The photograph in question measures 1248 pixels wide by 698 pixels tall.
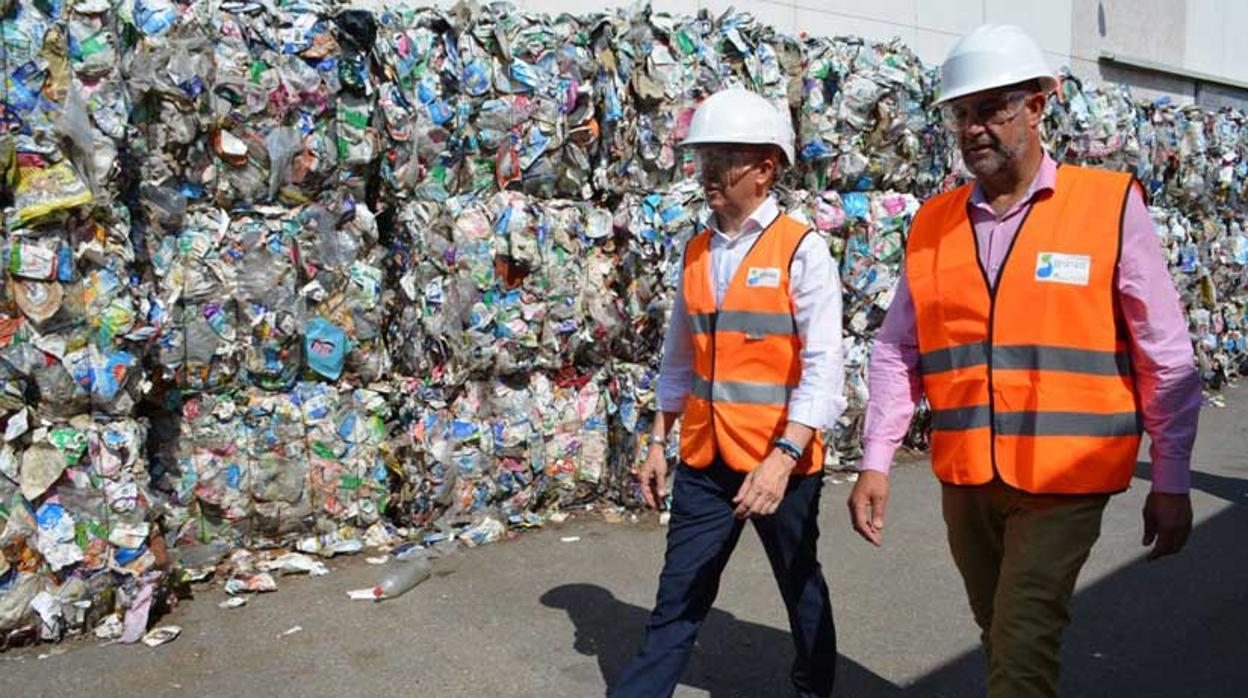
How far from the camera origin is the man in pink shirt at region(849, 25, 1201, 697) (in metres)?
2.48

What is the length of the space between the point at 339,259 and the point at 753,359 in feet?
7.59

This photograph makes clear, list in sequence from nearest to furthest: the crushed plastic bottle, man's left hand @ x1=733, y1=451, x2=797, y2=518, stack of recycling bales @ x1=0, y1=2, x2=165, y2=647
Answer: man's left hand @ x1=733, y1=451, x2=797, y2=518, stack of recycling bales @ x1=0, y1=2, x2=165, y2=647, the crushed plastic bottle

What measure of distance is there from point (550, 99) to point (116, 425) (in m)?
2.35

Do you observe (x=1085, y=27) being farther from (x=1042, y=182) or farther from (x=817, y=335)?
(x=1042, y=182)

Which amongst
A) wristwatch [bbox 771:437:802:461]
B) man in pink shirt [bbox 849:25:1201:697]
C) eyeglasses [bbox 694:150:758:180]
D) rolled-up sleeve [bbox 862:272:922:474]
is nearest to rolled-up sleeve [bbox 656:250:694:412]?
eyeglasses [bbox 694:150:758:180]

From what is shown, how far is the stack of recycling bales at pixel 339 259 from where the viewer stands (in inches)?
151

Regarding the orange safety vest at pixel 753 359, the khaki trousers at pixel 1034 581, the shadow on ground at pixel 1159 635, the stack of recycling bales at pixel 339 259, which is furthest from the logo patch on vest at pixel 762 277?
the stack of recycling bales at pixel 339 259

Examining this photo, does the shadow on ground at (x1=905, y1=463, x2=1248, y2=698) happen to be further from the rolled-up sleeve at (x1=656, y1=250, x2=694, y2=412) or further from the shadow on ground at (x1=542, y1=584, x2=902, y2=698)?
the rolled-up sleeve at (x1=656, y1=250, x2=694, y2=412)

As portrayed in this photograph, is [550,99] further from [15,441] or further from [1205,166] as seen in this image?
[1205,166]

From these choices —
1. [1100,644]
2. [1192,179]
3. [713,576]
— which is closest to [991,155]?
[713,576]

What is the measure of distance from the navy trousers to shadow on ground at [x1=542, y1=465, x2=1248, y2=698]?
0.52 meters

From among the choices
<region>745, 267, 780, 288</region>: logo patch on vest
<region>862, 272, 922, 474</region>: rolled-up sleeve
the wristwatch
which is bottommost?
the wristwatch

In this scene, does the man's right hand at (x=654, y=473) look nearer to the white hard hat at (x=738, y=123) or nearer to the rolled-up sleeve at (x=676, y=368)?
the rolled-up sleeve at (x=676, y=368)

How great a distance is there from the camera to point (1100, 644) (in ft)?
13.7
